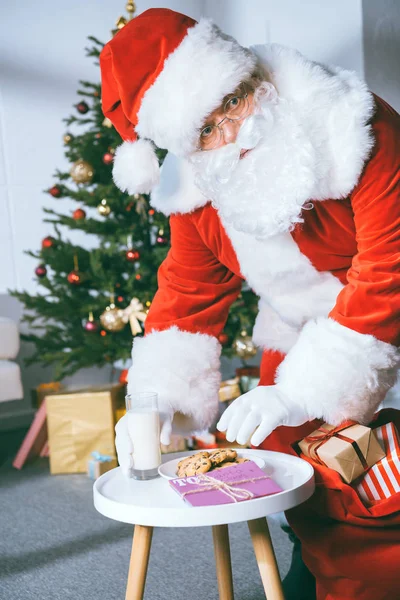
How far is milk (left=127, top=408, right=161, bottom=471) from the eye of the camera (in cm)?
105

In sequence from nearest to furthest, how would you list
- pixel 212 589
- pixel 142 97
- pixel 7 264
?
pixel 142 97 → pixel 212 589 → pixel 7 264

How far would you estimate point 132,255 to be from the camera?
2740 mm

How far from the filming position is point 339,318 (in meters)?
1.09

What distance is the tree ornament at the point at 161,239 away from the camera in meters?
2.79

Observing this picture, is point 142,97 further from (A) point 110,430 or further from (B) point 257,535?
(A) point 110,430

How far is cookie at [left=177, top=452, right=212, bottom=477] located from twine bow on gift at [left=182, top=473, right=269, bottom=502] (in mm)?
36

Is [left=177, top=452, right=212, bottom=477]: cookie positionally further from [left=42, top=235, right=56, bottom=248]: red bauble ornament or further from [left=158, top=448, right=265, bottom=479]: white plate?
[left=42, top=235, right=56, bottom=248]: red bauble ornament

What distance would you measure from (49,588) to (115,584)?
0.16 m

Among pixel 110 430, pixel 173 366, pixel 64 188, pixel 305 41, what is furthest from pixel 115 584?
pixel 305 41

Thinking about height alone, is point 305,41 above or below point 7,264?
above

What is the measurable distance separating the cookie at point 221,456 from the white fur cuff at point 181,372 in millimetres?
185

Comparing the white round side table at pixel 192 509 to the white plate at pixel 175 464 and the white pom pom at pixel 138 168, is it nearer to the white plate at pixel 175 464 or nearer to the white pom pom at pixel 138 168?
the white plate at pixel 175 464

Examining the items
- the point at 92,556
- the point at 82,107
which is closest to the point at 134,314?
the point at 82,107

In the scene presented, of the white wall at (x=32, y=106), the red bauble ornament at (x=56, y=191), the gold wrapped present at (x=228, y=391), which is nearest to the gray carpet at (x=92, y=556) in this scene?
the gold wrapped present at (x=228, y=391)
